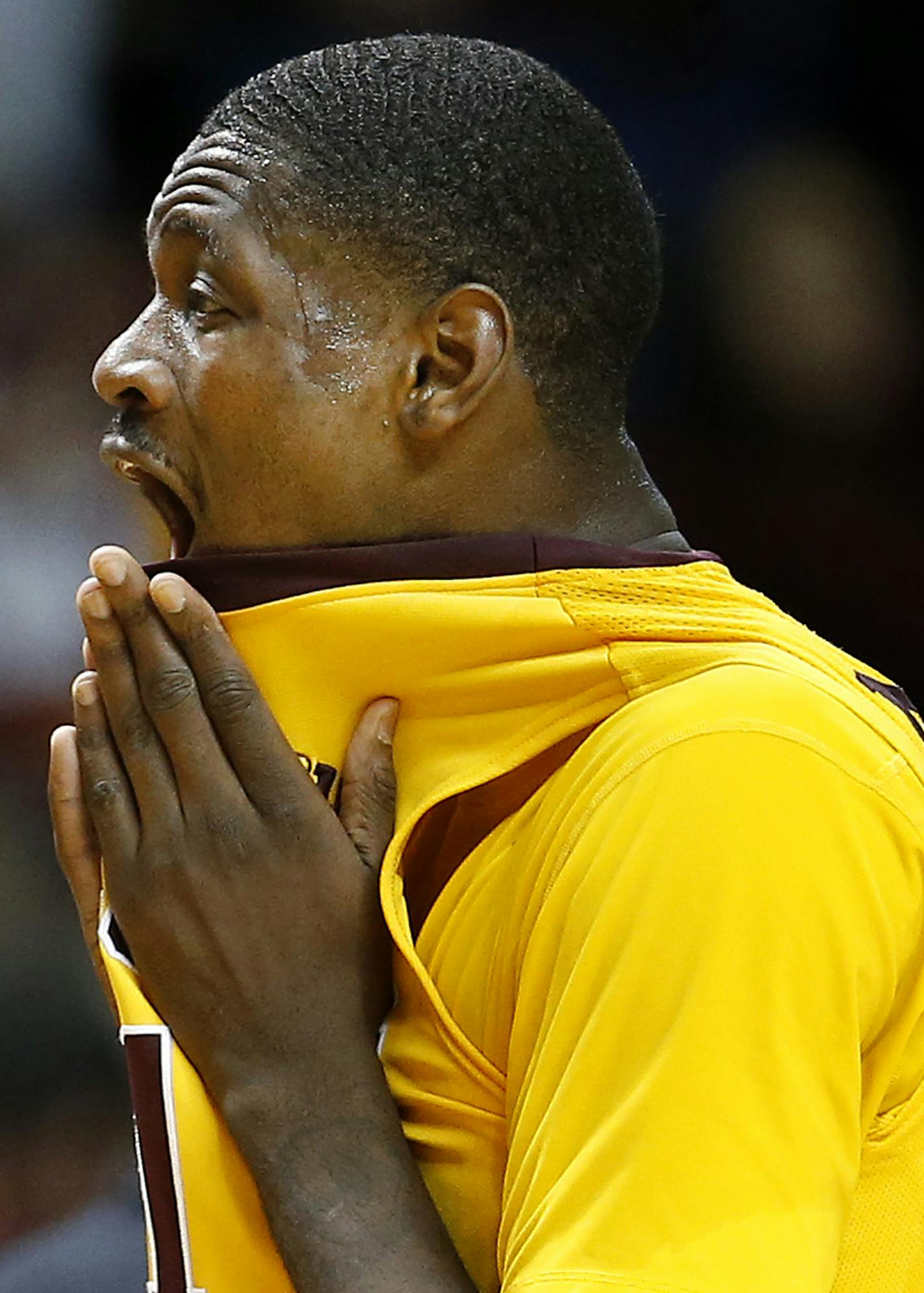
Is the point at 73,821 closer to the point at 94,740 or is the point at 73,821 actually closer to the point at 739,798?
the point at 94,740

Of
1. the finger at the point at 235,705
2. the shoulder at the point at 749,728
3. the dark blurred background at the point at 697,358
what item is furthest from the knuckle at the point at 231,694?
the dark blurred background at the point at 697,358

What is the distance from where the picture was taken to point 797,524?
2.62 meters

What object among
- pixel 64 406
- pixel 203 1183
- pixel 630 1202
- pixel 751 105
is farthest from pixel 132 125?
pixel 630 1202

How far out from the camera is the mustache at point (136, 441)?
1.12 metres

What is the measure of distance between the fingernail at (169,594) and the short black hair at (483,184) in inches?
9.2

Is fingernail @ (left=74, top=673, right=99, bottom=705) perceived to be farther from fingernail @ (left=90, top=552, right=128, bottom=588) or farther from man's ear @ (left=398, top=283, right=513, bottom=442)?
man's ear @ (left=398, top=283, right=513, bottom=442)

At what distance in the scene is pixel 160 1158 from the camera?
A: 1.07 meters

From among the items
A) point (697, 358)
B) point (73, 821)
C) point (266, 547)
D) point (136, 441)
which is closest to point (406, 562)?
point (266, 547)

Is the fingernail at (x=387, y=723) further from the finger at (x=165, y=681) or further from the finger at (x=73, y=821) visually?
the finger at (x=73, y=821)

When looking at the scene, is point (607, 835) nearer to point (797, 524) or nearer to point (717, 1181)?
point (717, 1181)

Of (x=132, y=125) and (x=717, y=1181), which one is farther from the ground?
(x=132, y=125)

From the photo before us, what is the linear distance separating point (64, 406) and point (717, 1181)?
2074mm

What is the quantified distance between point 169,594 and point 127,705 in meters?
0.08

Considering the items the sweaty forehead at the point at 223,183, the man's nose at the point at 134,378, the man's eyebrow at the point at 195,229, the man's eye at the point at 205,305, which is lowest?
the man's nose at the point at 134,378
